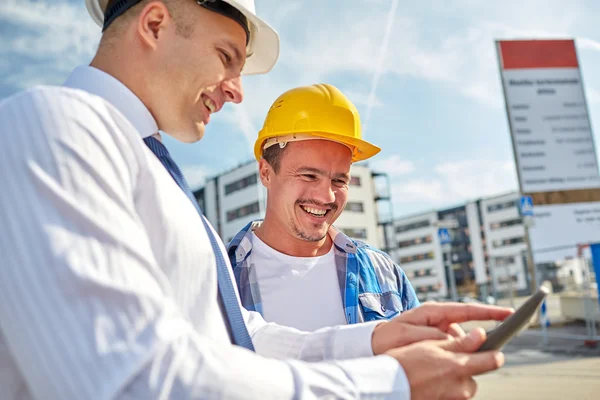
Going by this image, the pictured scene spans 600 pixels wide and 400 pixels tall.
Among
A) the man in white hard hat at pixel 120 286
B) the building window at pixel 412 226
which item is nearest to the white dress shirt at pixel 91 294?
the man in white hard hat at pixel 120 286

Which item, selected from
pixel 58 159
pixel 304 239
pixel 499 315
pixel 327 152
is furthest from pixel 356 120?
pixel 58 159

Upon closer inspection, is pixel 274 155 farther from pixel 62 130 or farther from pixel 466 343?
pixel 62 130

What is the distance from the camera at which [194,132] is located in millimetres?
1537

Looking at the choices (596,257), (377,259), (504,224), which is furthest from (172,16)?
(504,224)

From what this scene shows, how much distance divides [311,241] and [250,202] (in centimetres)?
4983

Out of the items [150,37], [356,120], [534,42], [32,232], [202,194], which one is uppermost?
[202,194]

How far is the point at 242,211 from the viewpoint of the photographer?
53.9 metres

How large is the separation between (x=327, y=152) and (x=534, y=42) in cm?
1131

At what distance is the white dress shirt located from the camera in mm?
770

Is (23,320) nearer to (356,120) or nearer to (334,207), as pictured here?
(334,207)

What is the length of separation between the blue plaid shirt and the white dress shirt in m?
1.95

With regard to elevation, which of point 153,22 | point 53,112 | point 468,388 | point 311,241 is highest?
point 153,22

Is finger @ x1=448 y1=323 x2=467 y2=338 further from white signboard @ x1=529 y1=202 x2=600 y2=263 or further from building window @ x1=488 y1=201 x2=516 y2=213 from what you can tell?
building window @ x1=488 y1=201 x2=516 y2=213

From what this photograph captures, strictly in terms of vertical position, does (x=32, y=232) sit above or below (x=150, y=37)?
below
